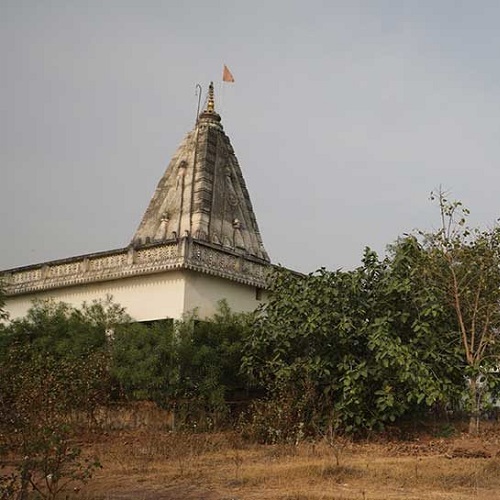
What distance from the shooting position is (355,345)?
12898 mm

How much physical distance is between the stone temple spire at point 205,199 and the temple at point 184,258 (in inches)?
1.3

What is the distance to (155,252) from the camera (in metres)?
14.4

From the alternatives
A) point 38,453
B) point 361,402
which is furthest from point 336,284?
point 38,453

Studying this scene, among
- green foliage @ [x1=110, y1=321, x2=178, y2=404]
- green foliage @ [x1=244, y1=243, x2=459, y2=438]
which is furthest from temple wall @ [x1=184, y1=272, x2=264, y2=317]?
green foliage @ [x1=244, y1=243, x2=459, y2=438]

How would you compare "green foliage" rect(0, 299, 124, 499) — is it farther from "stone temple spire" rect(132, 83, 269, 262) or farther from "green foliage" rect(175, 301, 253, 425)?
"stone temple spire" rect(132, 83, 269, 262)

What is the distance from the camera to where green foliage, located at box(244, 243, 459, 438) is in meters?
12.1

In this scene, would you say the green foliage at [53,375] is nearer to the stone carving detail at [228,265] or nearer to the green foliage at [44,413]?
the green foliage at [44,413]

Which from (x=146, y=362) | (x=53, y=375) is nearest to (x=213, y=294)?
(x=146, y=362)

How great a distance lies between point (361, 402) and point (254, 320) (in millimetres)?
2785

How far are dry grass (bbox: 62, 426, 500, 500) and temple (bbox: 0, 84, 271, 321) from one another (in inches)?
145

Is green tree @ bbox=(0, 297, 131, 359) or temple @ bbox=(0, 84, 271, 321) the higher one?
temple @ bbox=(0, 84, 271, 321)

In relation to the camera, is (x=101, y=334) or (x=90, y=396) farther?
(x=101, y=334)

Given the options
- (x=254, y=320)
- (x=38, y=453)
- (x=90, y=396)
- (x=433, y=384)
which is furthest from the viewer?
(x=254, y=320)

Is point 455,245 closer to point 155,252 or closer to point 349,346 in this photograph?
point 349,346
